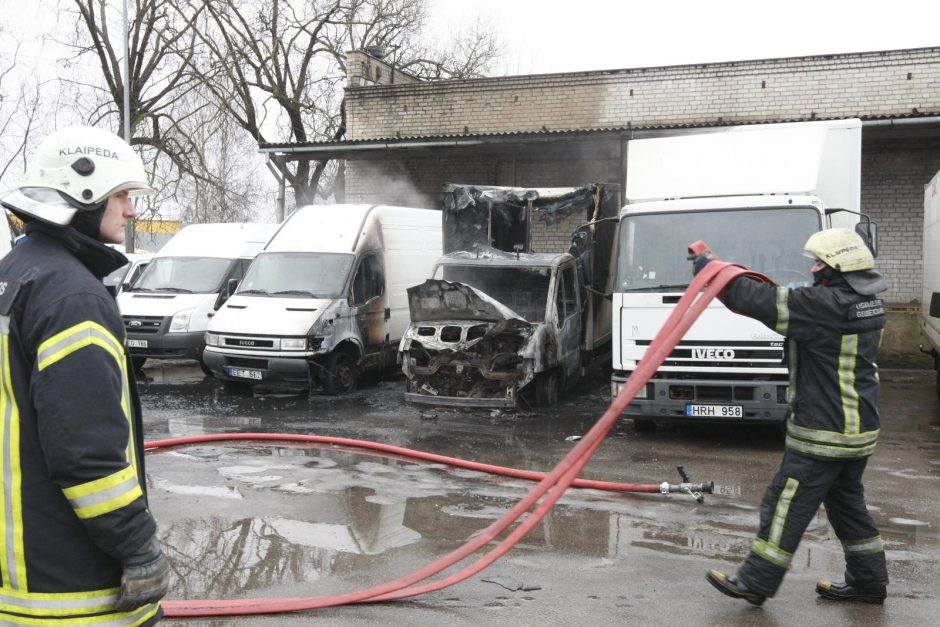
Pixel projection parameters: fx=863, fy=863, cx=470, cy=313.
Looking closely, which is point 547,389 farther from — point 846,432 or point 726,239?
point 846,432

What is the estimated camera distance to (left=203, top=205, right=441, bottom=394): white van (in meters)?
11.7

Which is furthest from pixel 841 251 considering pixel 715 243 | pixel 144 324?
pixel 144 324

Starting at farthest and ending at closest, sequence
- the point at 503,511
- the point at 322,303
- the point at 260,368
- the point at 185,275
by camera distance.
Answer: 1. the point at 185,275
2. the point at 322,303
3. the point at 260,368
4. the point at 503,511

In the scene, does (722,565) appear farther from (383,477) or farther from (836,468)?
(383,477)

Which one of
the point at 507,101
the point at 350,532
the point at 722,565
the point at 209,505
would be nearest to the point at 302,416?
the point at 209,505

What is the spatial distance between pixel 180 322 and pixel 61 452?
38.5 feet

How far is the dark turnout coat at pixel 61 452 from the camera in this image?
88.8 inches

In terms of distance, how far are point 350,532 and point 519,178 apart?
1405 cm

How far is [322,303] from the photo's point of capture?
11984mm

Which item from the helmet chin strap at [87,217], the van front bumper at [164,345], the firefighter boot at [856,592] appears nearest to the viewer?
the helmet chin strap at [87,217]

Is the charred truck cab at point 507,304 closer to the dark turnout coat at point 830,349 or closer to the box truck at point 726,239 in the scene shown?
the box truck at point 726,239

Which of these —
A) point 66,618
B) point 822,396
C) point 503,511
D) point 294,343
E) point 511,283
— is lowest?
Result: point 503,511

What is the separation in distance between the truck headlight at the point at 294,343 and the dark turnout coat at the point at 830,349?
25.8 ft

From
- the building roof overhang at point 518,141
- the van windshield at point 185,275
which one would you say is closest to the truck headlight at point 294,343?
the van windshield at point 185,275
